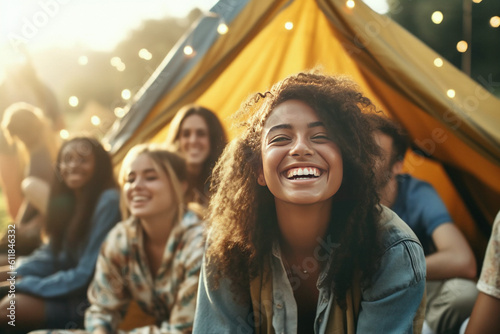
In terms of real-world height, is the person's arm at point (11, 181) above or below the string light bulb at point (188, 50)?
below

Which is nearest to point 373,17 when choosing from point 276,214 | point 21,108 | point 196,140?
point 196,140

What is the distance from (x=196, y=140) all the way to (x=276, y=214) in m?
1.03

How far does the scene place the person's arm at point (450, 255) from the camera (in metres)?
1.81

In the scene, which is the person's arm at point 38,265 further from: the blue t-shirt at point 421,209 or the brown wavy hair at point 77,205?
the blue t-shirt at point 421,209

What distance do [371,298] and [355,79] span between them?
3.94 ft

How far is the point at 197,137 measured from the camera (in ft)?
7.16

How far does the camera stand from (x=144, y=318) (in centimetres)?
192

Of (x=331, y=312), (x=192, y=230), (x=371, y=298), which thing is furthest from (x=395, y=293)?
(x=192, y=230)

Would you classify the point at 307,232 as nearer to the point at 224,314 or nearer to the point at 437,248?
the point at 224,314

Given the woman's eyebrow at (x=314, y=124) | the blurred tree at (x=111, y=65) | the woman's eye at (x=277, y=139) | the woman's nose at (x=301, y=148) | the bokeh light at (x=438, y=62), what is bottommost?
the woman's nose at (x=301, y=148)

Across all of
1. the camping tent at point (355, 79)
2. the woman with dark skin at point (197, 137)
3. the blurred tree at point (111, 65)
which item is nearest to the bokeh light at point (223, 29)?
the camping tent at point (355, 79)

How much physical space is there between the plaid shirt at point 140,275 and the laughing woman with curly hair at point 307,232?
527 mm

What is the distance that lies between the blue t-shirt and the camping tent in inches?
8.6

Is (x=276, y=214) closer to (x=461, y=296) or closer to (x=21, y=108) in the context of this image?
(x=461, y=296)
